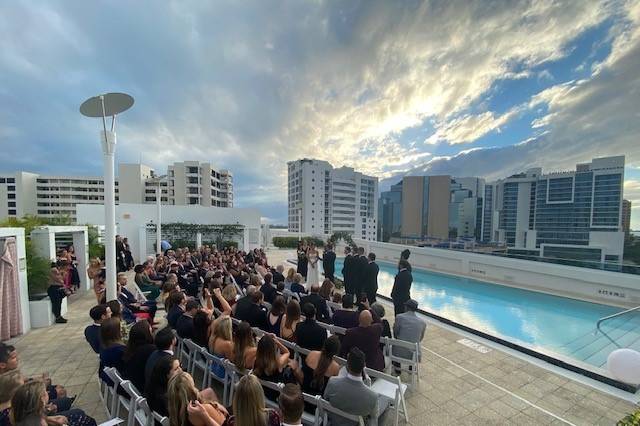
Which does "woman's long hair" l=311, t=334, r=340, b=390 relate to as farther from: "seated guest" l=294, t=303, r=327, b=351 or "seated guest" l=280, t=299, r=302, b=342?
"seated guest" l=280, t=299, r=302, b=342

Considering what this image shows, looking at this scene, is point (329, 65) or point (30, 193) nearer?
point (329, 65)

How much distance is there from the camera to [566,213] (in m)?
52.1

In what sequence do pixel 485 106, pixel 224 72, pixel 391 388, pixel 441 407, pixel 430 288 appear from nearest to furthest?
pixel 391 388 < pixel 441 407 < pixel 224 72 < pixel 430 288 < pixel 485 106

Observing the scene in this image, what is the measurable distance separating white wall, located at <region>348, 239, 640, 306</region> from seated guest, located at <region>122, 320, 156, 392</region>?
12.6m

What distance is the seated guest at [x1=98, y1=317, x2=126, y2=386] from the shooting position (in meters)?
2.37

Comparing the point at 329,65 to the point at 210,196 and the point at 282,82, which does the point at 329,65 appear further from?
the point at 210,196

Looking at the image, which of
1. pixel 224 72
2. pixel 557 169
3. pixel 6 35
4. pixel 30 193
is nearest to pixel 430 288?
pixel 224 72

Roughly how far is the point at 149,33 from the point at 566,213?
237 ft

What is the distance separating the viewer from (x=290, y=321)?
3.11 metres

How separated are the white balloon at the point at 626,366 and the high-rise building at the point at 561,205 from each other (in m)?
49.6

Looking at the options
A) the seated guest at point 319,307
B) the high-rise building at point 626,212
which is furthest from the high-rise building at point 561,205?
the seated guest at point 319,307

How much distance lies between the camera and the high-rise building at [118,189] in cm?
4900

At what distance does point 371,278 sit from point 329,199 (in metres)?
57.5

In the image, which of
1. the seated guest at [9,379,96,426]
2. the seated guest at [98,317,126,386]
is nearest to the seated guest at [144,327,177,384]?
the seated guest at [98,317,126,386]
